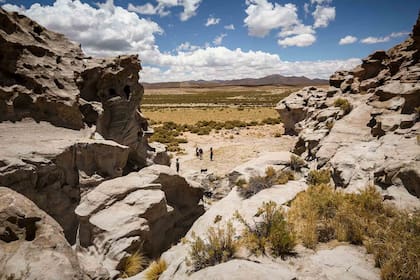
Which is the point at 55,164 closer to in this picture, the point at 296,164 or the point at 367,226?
the point at 296,164

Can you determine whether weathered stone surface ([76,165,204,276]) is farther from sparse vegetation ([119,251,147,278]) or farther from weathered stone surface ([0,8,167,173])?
weathered stone surface ([0,8,167,173])

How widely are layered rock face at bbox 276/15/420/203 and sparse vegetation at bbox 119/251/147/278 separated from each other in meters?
6.49

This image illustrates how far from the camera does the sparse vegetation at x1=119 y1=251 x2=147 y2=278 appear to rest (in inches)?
297

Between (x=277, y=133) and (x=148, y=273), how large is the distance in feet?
98.0

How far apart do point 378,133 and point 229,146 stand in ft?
57.9

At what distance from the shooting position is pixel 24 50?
1238cm

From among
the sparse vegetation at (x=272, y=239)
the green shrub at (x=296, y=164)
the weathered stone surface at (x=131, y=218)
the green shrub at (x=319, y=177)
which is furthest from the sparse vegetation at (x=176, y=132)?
the sparse vegetation at (x=272, y=239)

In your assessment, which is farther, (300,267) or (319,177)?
(319,177)

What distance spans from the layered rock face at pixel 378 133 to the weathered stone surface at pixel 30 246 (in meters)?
7.41

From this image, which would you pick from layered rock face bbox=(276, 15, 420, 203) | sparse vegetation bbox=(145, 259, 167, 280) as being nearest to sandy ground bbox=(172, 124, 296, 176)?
layered rock face bbox=(276, 15, 420, 203)

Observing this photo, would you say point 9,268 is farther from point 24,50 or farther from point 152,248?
point 24,50

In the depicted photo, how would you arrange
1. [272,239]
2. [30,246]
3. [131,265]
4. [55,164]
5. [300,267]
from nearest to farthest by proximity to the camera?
1. [30,246]
2. [300,267]
3. [272,239]
4. [131,265]
5. [55,164]

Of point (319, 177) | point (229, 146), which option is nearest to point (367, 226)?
point (319, 177)

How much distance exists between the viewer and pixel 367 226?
594 cm
